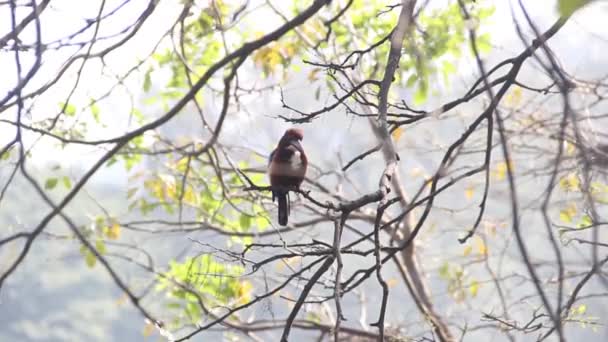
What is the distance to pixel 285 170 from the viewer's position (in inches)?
116

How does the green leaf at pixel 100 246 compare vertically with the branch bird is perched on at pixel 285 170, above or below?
above

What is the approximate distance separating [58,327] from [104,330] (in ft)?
3.07

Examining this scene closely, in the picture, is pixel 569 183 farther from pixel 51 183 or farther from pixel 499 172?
pixel 51 183

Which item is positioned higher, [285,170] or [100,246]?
[100,246]

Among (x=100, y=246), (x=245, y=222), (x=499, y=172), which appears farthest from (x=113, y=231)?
(x=499, y=172)

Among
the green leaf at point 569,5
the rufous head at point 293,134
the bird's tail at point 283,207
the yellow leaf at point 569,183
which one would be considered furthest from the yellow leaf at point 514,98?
the green leaf at point 569,5

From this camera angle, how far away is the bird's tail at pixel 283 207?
2.96 m

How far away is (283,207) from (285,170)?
0.51 ft

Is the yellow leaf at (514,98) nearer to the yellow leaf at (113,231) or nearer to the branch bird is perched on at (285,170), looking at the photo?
the branch bird is perched on at (285,170)

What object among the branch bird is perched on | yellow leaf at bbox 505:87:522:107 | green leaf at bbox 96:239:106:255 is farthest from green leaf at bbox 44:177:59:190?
yellow leaf at bbox 505:87:522:107

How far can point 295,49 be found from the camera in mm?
4082

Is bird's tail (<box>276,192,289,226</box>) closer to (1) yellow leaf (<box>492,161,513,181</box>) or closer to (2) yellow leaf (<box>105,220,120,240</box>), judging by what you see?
(2) yellow leaf (<box>105,220,120,240</box>)

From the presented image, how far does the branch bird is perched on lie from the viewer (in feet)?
9.62

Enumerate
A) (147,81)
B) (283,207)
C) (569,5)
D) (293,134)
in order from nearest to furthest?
1. (569,5)
2. (283,207)
3. (293,134)
4. (147,81)
